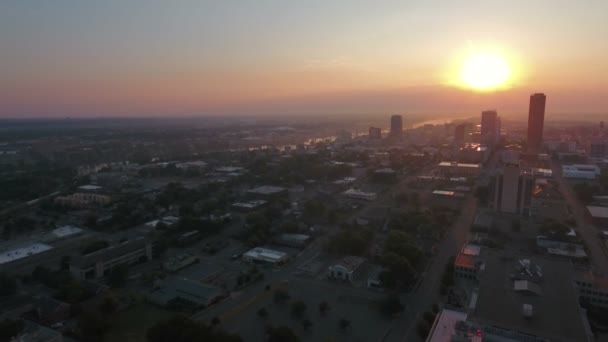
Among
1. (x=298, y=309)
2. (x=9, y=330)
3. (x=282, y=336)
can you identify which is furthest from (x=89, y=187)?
(x=282, y=336)

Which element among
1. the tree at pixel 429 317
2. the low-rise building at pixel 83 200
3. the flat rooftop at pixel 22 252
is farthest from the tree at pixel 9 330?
the low-rise building at pixel 83 200

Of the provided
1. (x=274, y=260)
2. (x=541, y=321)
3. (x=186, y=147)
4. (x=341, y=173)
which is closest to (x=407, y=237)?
(x=274, y=260)

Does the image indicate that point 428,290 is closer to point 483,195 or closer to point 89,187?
point 483,195

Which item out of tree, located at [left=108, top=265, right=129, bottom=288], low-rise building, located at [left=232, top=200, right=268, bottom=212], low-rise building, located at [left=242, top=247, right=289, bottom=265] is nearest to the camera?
tree, located at [left=108, top=265, right=129, bottom=288]

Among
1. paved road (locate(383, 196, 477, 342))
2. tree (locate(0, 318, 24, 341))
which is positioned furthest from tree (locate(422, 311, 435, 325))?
tree (locate(0, 318, 24, 341))

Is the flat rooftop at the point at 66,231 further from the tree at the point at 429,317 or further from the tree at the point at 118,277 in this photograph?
the tree at the point at 429,317

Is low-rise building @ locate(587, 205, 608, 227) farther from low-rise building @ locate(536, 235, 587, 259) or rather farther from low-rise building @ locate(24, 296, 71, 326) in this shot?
low-rise building @ locate(24, 296, 71, 326)

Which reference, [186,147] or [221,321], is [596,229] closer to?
[221,321]

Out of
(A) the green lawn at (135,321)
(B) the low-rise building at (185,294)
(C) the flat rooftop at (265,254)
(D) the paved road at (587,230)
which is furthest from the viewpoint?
(C) the flat rooftop at (265,254)
